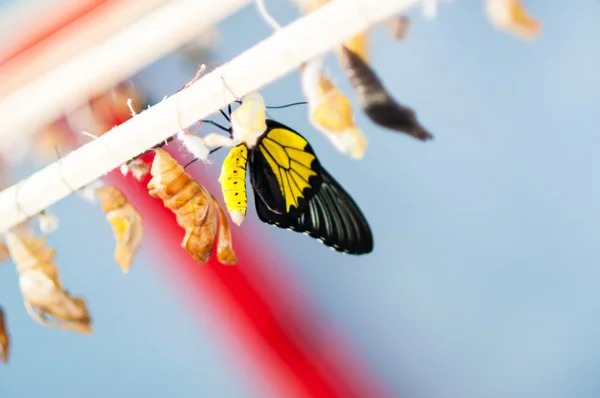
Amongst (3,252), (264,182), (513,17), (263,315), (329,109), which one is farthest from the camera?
(263,315)

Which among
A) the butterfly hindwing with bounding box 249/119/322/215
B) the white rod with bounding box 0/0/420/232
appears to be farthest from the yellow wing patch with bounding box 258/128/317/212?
the white rod with bounding box 0/0/420/232

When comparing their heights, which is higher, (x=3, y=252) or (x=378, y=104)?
(x=3, y=252)

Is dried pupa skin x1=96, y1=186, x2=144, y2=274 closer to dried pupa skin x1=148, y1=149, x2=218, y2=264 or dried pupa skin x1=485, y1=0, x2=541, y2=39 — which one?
dried pupa skin x1=148, y1=149, x2=218, y2=264

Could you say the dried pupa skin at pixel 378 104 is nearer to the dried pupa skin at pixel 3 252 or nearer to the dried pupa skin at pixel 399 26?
the dried pupa skin at pixel 399 26

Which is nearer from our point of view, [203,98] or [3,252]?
[203,98]

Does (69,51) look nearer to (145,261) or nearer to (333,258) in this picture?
(145,261)

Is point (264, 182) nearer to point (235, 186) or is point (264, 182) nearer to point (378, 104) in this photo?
point (235, 186)

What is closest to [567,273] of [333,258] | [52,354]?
[333,258]

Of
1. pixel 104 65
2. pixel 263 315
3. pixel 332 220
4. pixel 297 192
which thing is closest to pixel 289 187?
pixel 297 192

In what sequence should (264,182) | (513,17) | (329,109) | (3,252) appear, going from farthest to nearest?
(3,252)
(264,182)
(329,109)
(513,17)
